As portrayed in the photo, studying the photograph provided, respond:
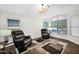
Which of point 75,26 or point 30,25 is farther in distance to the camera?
point 30,25

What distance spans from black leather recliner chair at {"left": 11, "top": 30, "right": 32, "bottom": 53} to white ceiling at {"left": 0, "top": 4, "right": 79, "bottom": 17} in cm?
35

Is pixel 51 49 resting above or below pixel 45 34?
below

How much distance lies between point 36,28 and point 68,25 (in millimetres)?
558

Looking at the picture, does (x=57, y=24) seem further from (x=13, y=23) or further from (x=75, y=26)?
(x=13, y=23)

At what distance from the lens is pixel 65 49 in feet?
4.86

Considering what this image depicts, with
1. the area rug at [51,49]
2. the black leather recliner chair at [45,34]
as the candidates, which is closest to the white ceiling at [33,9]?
the black leather recliner chair at [45,34]

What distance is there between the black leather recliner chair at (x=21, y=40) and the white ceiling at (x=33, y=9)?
348 millimetres

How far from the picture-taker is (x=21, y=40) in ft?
4.97

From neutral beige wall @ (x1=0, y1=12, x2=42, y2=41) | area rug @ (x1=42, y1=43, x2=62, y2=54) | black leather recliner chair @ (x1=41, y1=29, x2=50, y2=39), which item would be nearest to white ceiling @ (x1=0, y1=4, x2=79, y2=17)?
neutral beige wall @ (x1=0, y1=12, x2=42, y2=41)

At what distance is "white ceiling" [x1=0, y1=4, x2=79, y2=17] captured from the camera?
146cm

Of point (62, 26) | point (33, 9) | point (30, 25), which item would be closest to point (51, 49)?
point (62, 26)

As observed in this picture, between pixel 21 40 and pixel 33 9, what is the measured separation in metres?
0.57
